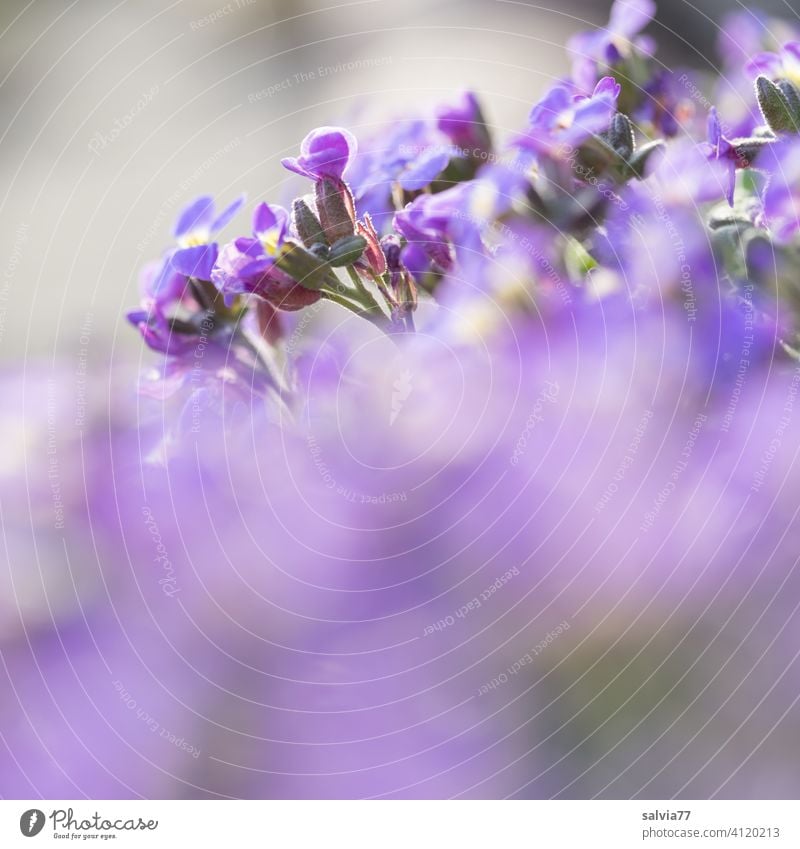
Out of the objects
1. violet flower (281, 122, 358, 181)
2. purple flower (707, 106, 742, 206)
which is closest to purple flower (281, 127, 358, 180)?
violet flower (281, 122, 358, 181)

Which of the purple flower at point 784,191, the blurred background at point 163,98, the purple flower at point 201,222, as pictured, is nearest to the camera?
the purple flower at point 784,191

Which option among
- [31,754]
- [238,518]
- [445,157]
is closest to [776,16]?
Answer: [445,157]

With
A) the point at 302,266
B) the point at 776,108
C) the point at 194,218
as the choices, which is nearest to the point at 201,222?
the point at 194,218

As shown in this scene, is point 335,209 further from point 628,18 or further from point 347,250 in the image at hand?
point 628,18

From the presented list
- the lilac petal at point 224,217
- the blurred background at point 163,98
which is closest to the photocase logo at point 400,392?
the lilac petal at point 224,217
